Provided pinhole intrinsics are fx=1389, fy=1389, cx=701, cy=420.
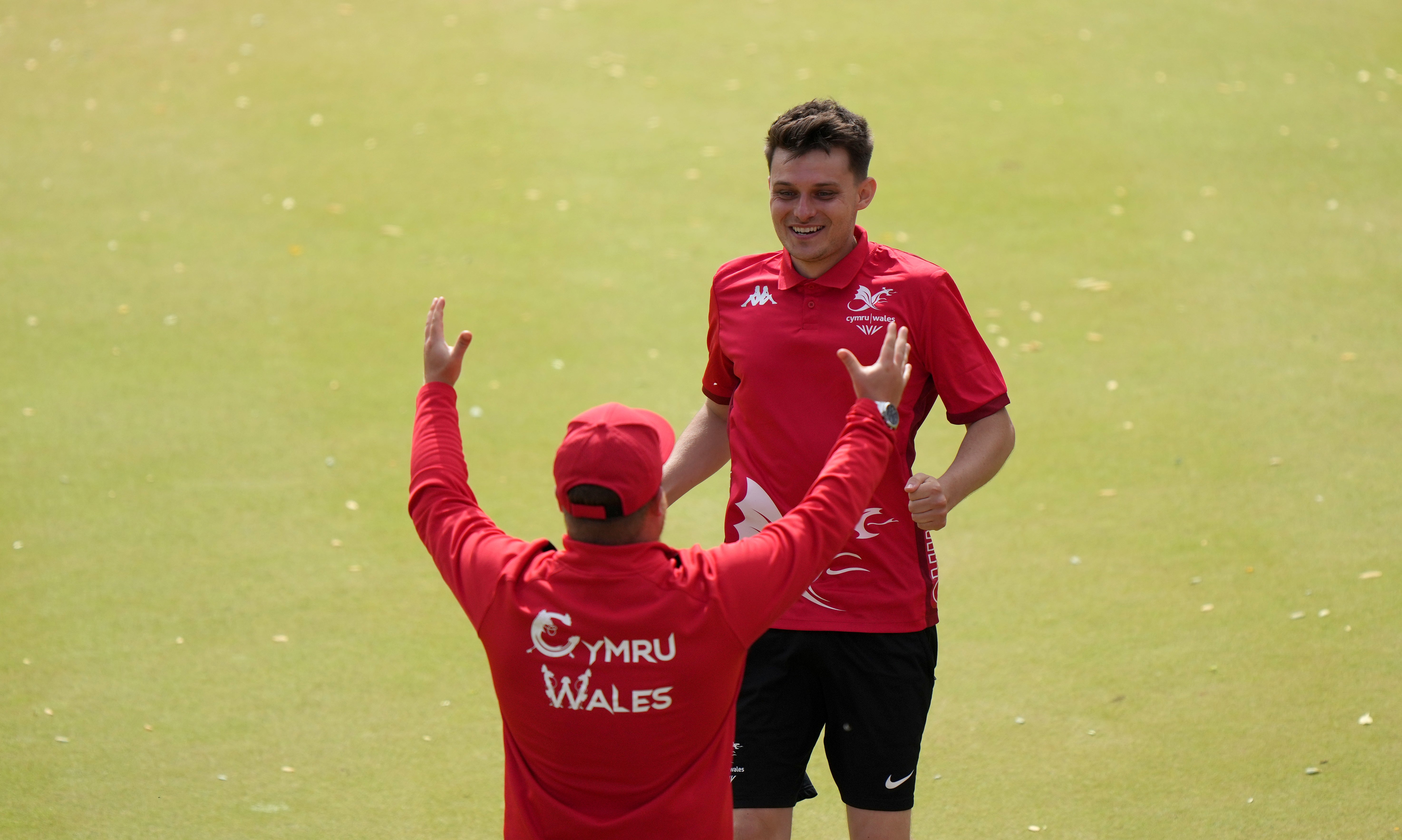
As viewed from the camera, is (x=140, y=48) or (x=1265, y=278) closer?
(x=1265, y=278)

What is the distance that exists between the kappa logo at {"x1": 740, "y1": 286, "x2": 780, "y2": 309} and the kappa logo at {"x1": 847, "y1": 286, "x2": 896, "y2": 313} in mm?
210

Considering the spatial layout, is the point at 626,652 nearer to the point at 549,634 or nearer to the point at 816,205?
the point at 549,634

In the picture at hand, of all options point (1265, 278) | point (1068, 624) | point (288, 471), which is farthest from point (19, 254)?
point (1265, 278)

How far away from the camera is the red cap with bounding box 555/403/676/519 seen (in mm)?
2545

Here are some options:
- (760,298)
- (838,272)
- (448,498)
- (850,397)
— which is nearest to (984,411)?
(850,397)

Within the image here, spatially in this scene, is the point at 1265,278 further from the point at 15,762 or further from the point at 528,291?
the point at 15,762

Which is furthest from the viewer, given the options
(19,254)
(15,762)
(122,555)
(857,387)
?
(19,254)

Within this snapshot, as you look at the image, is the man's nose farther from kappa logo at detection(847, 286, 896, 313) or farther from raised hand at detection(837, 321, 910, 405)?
raised hand at detection(837, 321, 910, 405)

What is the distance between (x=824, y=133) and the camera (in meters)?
3.54

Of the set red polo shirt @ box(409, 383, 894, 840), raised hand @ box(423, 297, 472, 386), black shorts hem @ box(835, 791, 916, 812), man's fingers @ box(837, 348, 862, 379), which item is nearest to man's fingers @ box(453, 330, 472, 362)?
raised hand @ box(423, 297, 472, 386)

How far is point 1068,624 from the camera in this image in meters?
5.89

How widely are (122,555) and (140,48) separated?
23.4 ft

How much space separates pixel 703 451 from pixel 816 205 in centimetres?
81

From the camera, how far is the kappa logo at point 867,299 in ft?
11.5
